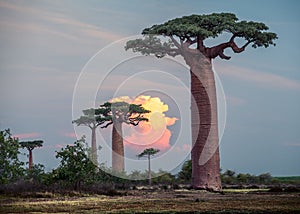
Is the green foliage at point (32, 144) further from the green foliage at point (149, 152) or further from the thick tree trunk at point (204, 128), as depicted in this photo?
the thick tree trunk at point (204, 128)

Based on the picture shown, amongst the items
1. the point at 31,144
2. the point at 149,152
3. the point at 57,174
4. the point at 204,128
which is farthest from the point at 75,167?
the point at 31,144

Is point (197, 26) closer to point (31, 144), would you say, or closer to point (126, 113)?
point (126, 113)

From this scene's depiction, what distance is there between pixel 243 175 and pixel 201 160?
29.1 ft

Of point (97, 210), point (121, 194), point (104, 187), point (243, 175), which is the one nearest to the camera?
point (97, 210)

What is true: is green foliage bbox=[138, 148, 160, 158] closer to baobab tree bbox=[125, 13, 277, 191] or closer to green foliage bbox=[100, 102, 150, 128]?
green foliage bbox=[100, 102, 150, 128]

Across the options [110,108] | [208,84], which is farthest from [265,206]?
[110,108]

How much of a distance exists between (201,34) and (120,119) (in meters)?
11.9

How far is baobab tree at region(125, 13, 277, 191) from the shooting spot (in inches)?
700

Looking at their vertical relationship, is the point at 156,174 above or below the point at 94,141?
below

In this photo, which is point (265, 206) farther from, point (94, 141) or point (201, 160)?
point (94, 141)

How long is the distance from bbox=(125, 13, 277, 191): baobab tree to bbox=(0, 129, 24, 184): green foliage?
528cm

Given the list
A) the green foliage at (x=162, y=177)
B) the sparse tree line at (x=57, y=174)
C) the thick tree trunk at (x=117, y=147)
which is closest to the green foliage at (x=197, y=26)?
the sparse tree line at (x=57, y=174)

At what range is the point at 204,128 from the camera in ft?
58.7

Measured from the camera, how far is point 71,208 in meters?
10.5
